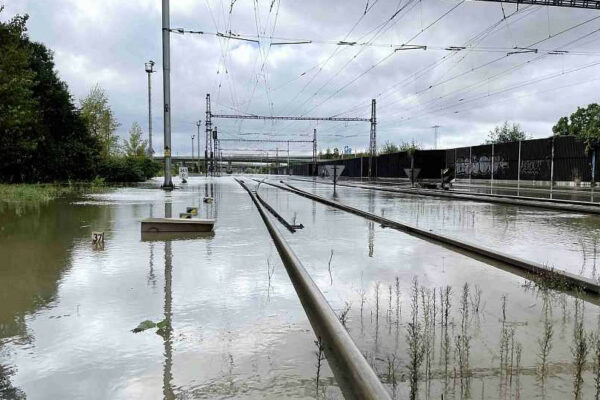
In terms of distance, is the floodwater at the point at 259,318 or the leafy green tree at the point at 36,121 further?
the leafy green tree at the point at 36,121

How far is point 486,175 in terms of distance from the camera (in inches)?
1671

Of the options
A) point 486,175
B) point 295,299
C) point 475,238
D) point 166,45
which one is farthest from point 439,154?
point 295,299

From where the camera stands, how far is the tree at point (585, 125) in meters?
29.7

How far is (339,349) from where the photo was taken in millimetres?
3775

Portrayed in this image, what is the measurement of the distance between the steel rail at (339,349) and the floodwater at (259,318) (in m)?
0.11

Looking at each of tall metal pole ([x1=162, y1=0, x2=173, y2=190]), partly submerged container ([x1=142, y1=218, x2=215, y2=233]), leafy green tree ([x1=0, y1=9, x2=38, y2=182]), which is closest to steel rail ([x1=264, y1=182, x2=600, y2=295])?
partly submerged container ([x1=142, y1=218, x2=215, y2=233])

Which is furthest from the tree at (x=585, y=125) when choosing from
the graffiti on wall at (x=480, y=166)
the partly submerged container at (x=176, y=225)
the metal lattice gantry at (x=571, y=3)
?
the partly submerged container at (x=176, y=225)

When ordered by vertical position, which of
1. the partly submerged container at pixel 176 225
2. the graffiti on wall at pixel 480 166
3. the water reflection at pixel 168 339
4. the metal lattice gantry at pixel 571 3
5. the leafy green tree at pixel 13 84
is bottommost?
the water reflection at pixel 168 339

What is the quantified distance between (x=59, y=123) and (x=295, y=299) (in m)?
32.7

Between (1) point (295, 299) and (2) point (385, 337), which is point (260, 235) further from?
(2) point (385, 337)

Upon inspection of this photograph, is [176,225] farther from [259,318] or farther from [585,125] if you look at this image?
[585,125]

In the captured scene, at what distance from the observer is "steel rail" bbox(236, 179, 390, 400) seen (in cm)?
311

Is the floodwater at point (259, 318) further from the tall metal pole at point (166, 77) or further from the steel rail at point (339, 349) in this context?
the tall metal pole at point (166, 77)

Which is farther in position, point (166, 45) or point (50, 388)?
point (166, 45)
